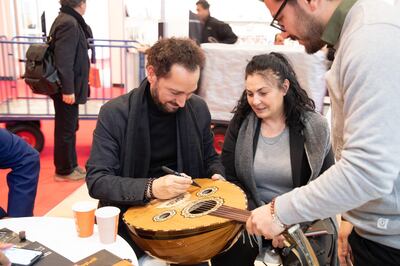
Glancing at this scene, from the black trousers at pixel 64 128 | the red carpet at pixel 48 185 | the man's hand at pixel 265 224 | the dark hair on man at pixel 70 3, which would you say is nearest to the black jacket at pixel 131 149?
the man's hand at pixel 265 224

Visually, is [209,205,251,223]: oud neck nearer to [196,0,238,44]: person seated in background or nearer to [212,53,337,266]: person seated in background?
[212,53,337,266]: person seated in background

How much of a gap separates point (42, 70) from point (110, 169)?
2101 mm

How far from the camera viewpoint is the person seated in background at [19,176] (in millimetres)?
A: 1723

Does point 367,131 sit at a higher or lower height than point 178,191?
higher

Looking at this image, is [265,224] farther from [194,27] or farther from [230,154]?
[194,27]

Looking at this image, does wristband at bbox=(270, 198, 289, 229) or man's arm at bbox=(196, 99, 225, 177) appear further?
man's arm at bbox=(196, 99, 225, 177)

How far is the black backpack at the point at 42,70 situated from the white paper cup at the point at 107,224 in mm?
2357

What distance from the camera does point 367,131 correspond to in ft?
2.79

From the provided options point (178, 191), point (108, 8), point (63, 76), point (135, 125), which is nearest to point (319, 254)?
point (178, 191)

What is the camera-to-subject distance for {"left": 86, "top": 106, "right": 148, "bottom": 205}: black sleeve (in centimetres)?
152

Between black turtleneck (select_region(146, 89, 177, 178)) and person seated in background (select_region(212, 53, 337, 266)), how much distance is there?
35 cm

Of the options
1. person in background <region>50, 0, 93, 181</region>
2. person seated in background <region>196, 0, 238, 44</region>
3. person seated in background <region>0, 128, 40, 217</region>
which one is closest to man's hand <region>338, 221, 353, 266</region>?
person seated in background <region>0, 128, 40, 217</region>

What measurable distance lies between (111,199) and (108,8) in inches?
250

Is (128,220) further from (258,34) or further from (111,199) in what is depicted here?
(258,34)
